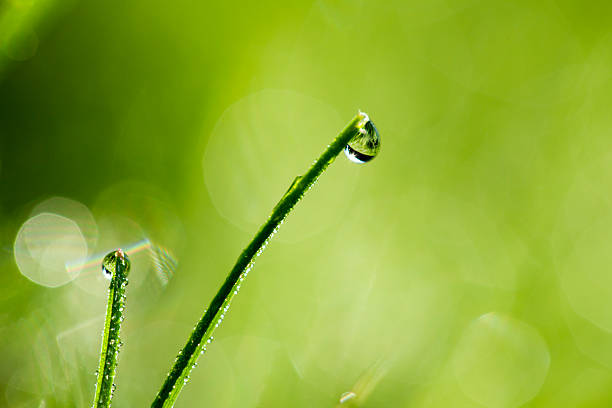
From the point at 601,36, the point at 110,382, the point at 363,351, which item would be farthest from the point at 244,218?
the point at 601,36

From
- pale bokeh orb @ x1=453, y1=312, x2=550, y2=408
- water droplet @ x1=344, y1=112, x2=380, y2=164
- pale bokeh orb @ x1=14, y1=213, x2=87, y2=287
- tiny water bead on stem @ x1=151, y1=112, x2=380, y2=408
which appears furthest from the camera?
pale bokeh orb @ x1=453, y1=312, x2=550, y2=408

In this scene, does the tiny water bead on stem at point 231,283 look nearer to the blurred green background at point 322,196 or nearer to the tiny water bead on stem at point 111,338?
the tiny water bead on stem at point 111,338

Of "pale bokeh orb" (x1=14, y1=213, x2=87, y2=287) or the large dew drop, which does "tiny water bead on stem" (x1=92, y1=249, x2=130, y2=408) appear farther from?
"pale bokeh orb" (x1=14, y1=213, x2=87, y2=287)

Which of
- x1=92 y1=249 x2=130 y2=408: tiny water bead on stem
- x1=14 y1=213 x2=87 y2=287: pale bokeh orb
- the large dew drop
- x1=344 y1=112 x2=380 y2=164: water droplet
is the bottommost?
x1=92 y1=249 x2=130 y2=408: tiny water bead on stem

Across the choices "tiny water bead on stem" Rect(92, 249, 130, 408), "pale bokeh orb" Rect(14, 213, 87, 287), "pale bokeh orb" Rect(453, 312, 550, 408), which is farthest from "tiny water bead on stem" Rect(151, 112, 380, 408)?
"pale bokeh orb" Rect(453, 312, 550, 408)

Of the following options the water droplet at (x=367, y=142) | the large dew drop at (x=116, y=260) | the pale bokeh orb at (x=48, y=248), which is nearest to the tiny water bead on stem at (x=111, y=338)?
the large dew drop at (x=116, y=260)

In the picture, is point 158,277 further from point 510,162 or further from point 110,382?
point 510,162

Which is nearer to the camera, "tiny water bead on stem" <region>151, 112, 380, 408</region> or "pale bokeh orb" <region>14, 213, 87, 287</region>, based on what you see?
"tiny water bead on stem" <region>151, 112, 380, 408</region>
